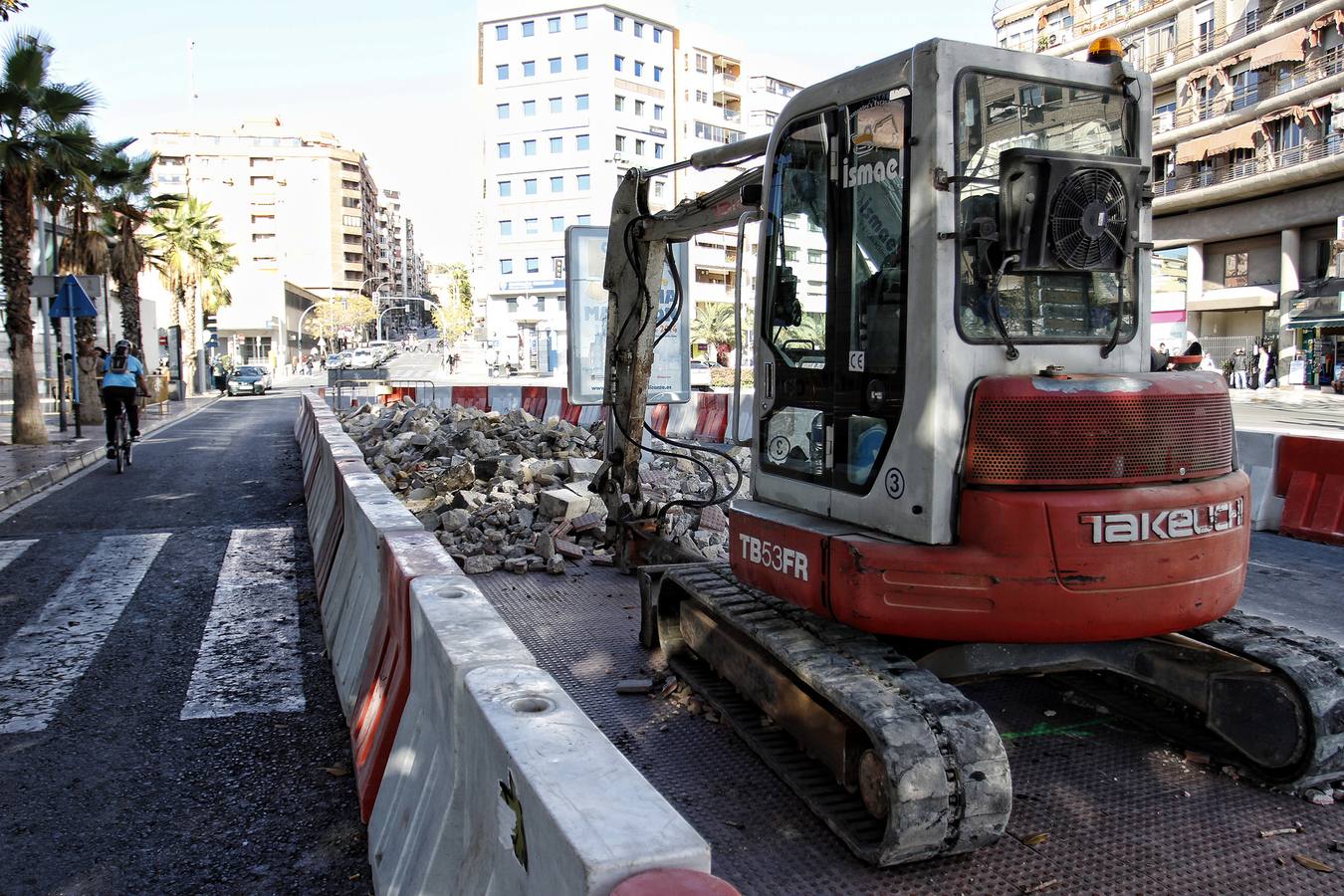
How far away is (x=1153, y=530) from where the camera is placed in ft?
12.0

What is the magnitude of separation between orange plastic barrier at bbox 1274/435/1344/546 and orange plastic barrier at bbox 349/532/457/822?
8.41 m

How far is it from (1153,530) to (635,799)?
8.28 feet

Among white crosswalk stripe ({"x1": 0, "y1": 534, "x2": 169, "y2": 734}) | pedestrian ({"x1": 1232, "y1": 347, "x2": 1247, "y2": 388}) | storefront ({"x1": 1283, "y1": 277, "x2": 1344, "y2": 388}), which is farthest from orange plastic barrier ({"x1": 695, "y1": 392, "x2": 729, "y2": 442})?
pedestrian ({"x1": 1232, "y1": 347, "x2": 1247, "y2": 388})

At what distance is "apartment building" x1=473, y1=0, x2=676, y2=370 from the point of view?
262 ft

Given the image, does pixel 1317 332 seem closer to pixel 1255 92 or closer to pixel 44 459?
pixel 1255 92

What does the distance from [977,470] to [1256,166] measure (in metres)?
46.6

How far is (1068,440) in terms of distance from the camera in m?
3.62

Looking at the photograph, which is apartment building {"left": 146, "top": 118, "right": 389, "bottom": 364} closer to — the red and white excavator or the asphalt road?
the asphalt road

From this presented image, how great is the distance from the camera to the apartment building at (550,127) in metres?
79.9

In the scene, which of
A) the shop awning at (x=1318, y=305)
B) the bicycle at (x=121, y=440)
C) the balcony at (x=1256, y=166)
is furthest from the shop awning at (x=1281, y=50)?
the bicycle at (x=121, y=440)

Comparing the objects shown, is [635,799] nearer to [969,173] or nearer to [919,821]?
[919,821]

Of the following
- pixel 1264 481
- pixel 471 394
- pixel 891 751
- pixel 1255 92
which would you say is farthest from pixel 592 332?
pixel 1255 92

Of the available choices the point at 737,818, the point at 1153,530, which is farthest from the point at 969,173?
the point at 737,818

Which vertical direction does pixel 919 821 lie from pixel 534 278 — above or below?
below
